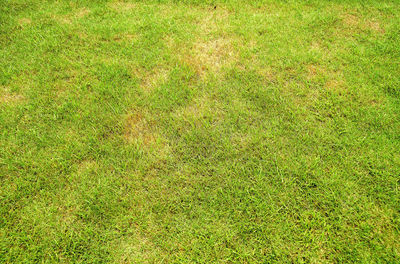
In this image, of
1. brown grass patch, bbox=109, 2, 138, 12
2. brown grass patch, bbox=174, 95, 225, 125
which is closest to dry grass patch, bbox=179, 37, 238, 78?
brown grass patch, bbox=174, 95, 225, 125

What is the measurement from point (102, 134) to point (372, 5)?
5210 millimetres

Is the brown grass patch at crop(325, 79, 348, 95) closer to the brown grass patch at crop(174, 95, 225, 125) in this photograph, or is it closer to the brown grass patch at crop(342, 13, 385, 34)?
the brown grass patch at crop(342, 13, 385, 34)

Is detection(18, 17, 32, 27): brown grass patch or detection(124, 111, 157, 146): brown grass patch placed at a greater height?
detection(18, 17, 32, 27): brown grass patch

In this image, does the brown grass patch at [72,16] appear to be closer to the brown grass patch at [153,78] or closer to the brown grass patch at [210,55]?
the brown grass patch at [153,78]

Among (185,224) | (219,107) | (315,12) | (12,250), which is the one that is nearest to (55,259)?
(12,250)

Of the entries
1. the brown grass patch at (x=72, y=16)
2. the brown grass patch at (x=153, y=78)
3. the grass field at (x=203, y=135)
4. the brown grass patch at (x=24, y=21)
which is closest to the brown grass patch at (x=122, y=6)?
the grass field at (x=203, y=135)

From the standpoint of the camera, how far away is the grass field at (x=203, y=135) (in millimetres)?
2352

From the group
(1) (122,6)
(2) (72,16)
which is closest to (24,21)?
(2) (72,16)

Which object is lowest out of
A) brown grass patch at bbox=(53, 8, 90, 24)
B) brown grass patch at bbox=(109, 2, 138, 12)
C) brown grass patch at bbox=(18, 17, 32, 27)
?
brown grass patch at bbox=(18, 17, 32, 27)

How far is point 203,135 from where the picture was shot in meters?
3.01

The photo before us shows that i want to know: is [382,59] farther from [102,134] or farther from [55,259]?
[55,259]

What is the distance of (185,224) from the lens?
2426mm

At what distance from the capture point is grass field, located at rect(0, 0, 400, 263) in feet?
7.72

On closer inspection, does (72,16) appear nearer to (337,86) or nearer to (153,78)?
(153,78)
